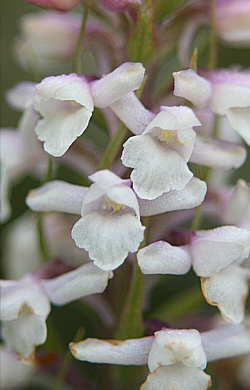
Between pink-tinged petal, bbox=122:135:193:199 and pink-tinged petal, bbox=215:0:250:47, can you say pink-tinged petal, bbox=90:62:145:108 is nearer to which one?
pink-tinged petal, bbox=122:135:193:199

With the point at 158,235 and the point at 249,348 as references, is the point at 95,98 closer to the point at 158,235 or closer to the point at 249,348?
the point at 158,235

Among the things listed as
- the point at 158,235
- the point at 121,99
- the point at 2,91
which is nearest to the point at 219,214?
the point at 158,235

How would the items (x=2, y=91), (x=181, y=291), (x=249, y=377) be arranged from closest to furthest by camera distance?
(x=249, y=377) < (x=181, y=291) < (x=2, y=91)

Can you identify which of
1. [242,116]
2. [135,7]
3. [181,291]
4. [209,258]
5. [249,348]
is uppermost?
[135,7]

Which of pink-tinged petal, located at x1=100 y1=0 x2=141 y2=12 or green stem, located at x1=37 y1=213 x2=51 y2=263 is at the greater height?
pink-tinged petal, located at x1=100 y1=0 x2=141 y2=12

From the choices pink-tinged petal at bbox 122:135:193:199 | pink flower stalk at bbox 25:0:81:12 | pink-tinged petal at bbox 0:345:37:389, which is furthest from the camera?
pink-tinged petal at bbox 0:345:37:389

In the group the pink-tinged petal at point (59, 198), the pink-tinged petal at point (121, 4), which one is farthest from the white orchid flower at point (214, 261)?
the pink-tinged petal at point (121, 4)

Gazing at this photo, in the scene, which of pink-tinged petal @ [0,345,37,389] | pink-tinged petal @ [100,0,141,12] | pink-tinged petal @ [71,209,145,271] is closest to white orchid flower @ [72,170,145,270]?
pink-tinged petal @ [71,209,145,271]
